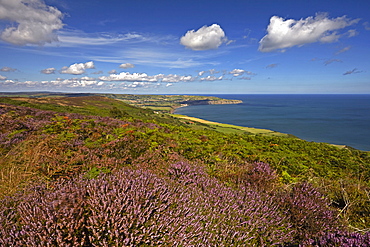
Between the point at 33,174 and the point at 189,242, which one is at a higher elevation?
the point at 33,174

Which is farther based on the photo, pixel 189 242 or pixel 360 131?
pixel 360 131

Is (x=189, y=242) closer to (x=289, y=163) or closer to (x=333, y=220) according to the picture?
(x=333, y=220)

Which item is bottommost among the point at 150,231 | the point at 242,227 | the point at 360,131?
the point at 360,131

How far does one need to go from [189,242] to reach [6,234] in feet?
6.23

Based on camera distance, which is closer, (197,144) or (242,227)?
(242,227)

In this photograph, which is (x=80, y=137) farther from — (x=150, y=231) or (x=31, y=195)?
(x=150, y=231)

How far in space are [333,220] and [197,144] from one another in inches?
187

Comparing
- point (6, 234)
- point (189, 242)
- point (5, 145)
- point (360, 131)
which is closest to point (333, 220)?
point (189, 242)

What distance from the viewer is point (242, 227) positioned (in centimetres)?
260

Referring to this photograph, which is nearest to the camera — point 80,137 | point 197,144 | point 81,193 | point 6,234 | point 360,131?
point 6,234

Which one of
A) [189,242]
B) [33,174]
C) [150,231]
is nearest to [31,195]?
[33,174]

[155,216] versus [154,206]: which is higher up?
[154,206]

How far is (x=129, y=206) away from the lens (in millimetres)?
2129

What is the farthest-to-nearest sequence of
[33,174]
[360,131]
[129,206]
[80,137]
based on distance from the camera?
[360,131] < [80,137] < [33,174] < [129,206]
